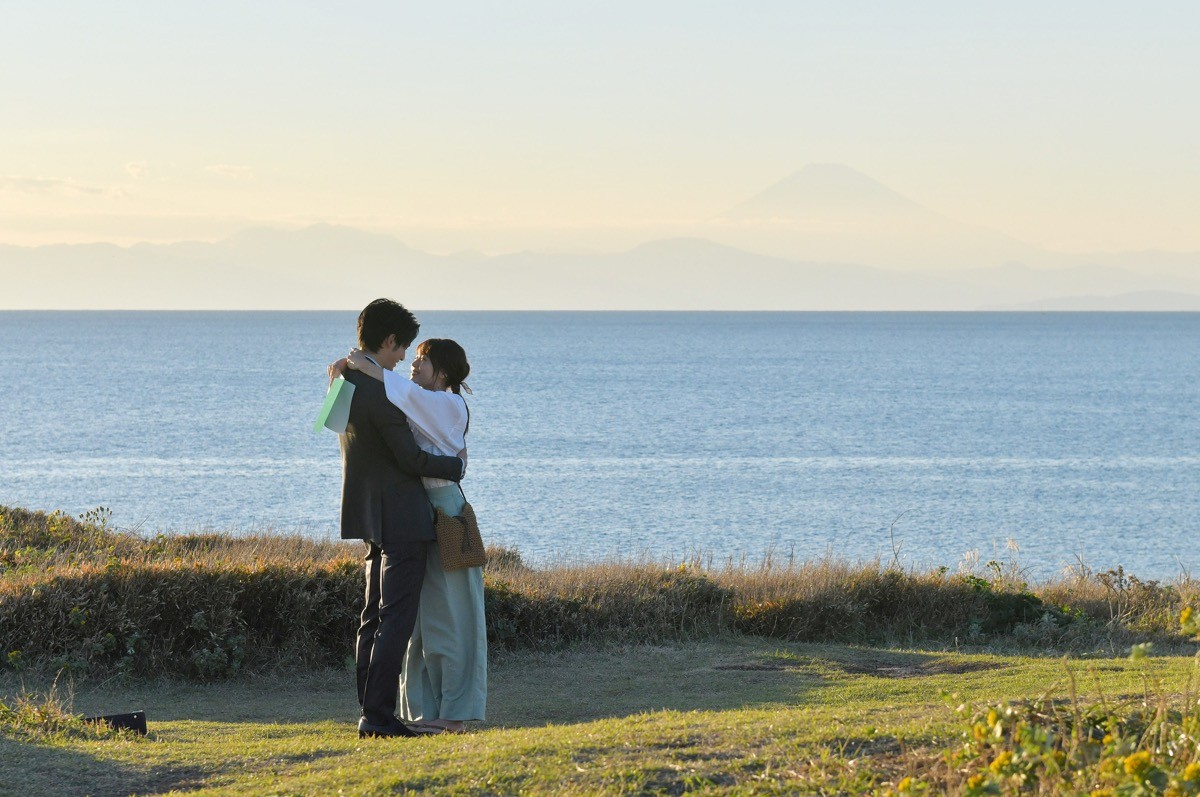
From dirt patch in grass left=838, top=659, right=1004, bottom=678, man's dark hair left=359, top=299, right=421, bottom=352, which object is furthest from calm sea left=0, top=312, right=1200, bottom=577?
man's dark hair left=359, top=299, right=421, bottom=352

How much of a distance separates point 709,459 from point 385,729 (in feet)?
149

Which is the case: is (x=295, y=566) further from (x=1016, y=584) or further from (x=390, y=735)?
(x=1016, y=584)

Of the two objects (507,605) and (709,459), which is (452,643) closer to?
(507,605)

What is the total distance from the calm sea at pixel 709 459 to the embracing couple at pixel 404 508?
1008 centimetres

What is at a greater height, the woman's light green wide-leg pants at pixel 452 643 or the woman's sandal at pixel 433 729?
the woman's light green wide-leg pants at pixel 452 643

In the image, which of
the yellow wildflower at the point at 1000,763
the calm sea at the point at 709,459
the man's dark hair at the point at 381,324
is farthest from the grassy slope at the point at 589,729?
the calm sea at the point at 709,459

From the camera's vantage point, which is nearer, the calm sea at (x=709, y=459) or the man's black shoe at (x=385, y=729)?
the man's black shoe at (x=385, y=729)

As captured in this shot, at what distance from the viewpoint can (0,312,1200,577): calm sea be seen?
33969mm

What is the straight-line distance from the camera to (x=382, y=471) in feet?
24.4

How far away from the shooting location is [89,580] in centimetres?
1048

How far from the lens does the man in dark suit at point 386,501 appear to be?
290 inches

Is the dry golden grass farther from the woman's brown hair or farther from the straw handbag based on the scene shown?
the woman's brown hair

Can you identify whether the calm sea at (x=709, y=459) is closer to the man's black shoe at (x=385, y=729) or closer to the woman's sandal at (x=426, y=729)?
the woman's sandal at (x=426, y=729)

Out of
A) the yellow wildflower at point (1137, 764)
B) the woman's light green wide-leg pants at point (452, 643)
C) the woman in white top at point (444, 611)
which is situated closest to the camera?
the yellow wildflower at point (1137, 764)
